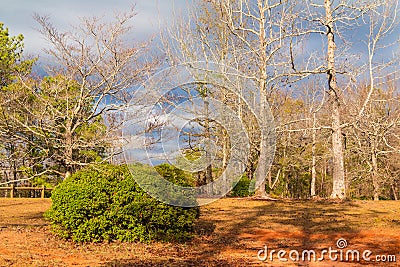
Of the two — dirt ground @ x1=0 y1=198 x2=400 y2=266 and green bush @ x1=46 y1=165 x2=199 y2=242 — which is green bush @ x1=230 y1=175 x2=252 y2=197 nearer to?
dirt ground @ x1=0 y1=198 x2=400 y2=266

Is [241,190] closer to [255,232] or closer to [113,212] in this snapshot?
[255,232]

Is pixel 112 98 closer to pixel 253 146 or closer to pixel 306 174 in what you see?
pixel 253 146

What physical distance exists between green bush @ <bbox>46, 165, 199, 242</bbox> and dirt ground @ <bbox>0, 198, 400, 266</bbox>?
0.66ft

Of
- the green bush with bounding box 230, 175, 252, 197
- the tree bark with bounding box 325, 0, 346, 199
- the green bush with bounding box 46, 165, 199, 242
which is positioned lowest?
the green bush with bounding box 230, 175, 252, 197

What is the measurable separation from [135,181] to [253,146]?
9503mm

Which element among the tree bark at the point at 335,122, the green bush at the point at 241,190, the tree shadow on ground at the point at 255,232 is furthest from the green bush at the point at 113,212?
the green bush at the point at 241,190

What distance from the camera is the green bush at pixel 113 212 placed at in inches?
296

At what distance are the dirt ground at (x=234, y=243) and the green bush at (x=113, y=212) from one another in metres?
0.20

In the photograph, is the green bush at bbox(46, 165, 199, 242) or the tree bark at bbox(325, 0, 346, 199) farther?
the tree bark at bbox(325, 0, 346, 199)

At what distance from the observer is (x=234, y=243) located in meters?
8.06

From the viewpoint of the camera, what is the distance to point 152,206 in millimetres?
7594

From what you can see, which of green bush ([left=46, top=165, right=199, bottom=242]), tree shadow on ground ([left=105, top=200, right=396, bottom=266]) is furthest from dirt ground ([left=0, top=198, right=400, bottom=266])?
green bush ([left=46, top=165, right=199, bottom=242])

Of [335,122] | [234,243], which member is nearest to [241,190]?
[335,122]

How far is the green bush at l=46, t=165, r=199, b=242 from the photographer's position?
24.7 feet
